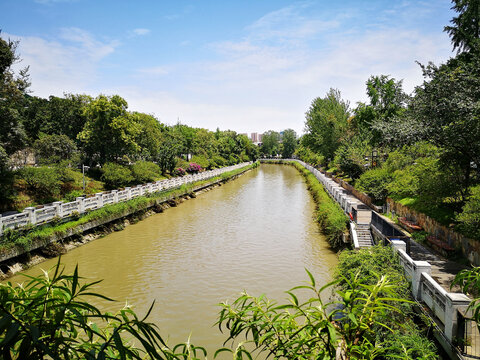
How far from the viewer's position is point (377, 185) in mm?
22266

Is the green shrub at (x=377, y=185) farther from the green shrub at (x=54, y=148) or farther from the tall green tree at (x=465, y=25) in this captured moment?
the green shrub at (x=54, y=148)

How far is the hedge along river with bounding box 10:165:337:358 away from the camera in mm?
10555

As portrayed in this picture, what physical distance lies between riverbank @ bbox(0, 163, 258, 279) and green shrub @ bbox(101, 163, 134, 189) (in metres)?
3.23

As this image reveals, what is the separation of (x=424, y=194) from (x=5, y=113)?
23464 mm

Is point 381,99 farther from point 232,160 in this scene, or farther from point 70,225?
point 232,160

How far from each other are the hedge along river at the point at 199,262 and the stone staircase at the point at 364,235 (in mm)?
A: 1688

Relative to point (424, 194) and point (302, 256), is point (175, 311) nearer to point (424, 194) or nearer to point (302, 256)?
point (302, 256)

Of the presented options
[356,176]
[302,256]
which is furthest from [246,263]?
[356,176]

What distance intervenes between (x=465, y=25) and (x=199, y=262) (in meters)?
28.3

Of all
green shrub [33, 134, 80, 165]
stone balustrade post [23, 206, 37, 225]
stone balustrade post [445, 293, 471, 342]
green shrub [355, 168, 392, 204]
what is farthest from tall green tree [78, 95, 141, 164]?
stone balustrade post [445, 293, 471, 342]

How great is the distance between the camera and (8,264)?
12375 mm

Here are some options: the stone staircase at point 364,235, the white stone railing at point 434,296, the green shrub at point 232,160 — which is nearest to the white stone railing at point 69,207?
the white stone railing at point 434,296

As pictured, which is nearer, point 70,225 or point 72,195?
point 70,225

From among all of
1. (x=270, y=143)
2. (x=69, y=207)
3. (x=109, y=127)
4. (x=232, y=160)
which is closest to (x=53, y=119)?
(x=109, y=127)
